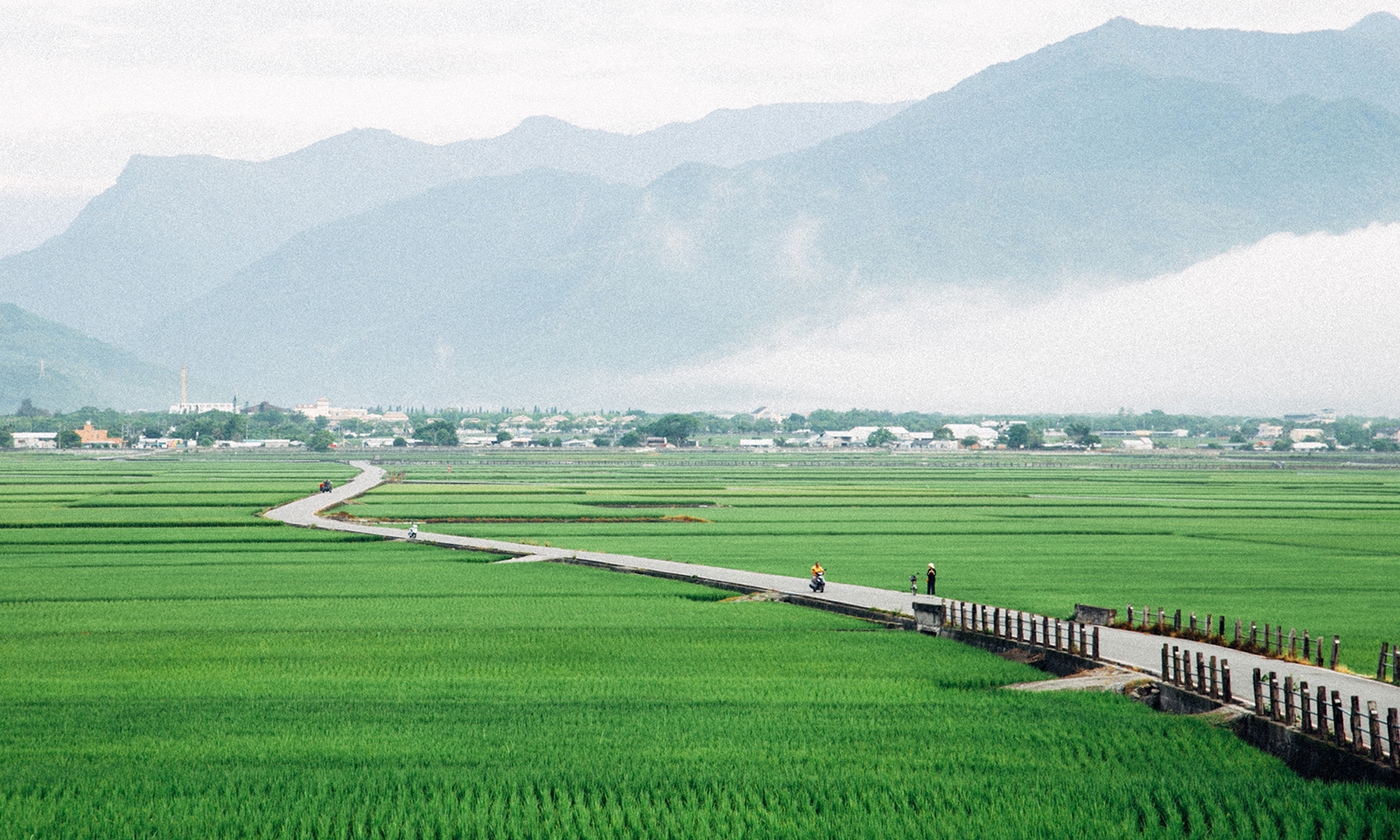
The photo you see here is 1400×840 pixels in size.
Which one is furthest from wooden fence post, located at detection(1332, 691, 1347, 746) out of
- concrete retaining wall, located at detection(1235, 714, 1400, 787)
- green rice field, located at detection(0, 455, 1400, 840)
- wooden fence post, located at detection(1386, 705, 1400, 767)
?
green rice field, located at detection(0, 455, 1400, 840)

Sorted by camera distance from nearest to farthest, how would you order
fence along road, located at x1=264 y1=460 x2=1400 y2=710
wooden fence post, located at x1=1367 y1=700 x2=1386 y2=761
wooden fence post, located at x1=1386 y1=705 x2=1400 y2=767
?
wooden fence post, located at x1=1386 y1=705 x2=1400 y2=767 → wooden fence post, located at x1=1367 y1=700 x2=1386 y2=761 → fence along road, located at x1=264 y1=460 x2=1400 y2=710

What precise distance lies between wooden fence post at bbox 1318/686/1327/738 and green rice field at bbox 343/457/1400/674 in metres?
7.21

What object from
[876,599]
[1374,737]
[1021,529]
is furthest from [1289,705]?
[1021,529]

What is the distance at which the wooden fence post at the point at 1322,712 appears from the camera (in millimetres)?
18953

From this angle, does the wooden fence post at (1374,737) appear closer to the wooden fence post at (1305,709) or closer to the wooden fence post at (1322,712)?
the wooden fence post at (1322,712)

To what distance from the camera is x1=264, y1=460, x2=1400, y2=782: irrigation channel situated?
1917 centimetres

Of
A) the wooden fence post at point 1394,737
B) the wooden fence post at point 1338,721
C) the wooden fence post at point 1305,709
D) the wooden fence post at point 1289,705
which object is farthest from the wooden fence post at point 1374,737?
the wooden fence post at point 1289,705

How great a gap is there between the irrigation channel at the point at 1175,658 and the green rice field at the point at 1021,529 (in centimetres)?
264

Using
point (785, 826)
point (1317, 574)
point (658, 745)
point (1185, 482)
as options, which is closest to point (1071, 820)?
point (785, 826)

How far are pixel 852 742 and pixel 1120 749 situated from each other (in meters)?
3.89

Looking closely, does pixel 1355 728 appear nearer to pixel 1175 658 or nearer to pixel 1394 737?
pixel 1394 737

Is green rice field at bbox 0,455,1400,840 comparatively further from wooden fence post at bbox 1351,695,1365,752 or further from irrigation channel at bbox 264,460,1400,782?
wooden fence post at bbox 1351,695,1365,752

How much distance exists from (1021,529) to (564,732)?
44222 millimetres

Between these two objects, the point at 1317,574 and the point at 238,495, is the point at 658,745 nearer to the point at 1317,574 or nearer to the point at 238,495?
the point at 1317,574
